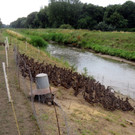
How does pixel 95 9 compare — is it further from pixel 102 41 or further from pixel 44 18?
pixel 102 41

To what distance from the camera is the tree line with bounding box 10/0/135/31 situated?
2020 inches

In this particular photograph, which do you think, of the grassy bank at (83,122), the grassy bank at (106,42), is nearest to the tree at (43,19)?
the grassy bank at (106,42)

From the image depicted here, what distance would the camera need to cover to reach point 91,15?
63.2 m

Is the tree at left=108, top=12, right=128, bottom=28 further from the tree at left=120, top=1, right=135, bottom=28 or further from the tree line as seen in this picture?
the tree at left=120, top=1, right=135, bottom=28

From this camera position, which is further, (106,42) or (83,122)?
(106,42)

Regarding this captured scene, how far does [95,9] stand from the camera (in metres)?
62.5

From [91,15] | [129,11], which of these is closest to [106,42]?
[129,11]

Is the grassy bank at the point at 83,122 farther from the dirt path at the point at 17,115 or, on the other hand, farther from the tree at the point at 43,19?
the tree at the point at 43,19

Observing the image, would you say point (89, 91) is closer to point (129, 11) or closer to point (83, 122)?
point (83, 122)

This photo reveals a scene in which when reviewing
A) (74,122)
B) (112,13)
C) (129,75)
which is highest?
(112,13)

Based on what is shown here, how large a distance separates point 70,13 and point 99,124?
64.3 m

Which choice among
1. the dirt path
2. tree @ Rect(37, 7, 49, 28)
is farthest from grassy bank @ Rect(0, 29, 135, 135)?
tree @ Rect(37, 7, 49, 28)

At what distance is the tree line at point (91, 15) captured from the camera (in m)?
51.3

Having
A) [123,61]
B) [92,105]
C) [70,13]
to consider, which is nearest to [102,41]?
[123,61]
